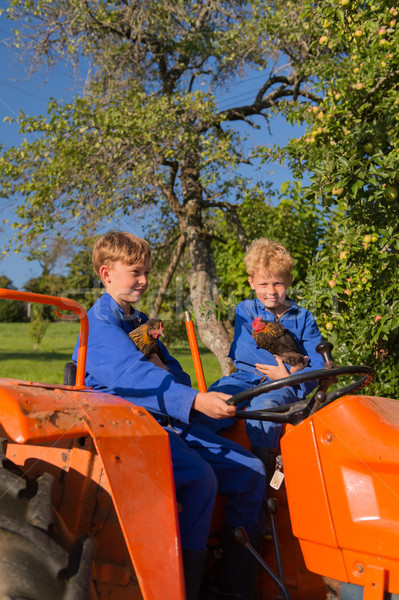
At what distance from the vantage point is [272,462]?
2.16m

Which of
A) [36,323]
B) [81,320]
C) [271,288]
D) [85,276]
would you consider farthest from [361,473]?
[36,323]

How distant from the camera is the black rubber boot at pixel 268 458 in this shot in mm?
2152

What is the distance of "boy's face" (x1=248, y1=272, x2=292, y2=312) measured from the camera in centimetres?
284

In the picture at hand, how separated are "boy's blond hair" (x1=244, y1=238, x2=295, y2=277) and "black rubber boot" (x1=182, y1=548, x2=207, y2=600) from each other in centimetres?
149

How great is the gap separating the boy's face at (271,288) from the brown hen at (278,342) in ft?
0.58

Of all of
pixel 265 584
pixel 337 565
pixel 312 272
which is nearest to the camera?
pixel 337 565

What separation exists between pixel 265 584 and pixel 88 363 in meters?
1.01

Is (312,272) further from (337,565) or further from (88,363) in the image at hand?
(337,565)

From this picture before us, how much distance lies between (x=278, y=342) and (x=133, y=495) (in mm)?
1431

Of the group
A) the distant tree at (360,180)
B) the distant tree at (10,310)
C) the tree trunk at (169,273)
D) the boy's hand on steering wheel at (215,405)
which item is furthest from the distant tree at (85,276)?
the distant tree at (10,310)

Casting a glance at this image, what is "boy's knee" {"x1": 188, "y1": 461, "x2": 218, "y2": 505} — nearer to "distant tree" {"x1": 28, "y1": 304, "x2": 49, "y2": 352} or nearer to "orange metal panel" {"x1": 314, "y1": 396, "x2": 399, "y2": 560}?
"orange metal panel" {"x1": 314, "y1": 396, "x2": 399, "y2": 560}

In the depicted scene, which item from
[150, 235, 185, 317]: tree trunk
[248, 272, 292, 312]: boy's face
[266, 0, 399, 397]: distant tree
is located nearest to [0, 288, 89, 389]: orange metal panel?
[248, 272, 292, 312]: boy's face

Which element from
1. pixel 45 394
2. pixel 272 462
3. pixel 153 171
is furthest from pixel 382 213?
pixel 153 171

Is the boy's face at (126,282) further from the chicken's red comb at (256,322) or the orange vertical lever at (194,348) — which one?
the chicken's red comb at (256,322)
